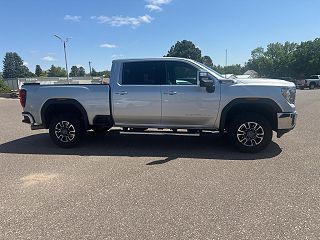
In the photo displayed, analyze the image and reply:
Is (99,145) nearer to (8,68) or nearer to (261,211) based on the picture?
(261,211)

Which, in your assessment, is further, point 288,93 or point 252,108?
point 252,108

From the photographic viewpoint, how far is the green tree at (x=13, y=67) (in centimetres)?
14088

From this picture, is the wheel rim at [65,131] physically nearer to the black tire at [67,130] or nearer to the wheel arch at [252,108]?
the black tire at [67,130]

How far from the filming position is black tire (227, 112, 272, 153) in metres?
6.38

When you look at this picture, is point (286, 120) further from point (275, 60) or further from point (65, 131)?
point (275, 60)

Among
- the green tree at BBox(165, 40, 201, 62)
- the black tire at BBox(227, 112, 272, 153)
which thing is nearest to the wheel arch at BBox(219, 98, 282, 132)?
the black tire at BBox(227, 112, 272, 153)

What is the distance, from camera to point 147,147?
281 inches

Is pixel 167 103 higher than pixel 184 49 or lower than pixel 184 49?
lower

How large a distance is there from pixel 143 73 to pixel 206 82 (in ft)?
4.83

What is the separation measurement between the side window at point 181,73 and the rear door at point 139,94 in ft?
0.51

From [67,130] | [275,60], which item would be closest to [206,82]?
[67,130]

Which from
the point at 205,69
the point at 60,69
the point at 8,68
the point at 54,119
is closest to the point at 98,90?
the point at 54,119

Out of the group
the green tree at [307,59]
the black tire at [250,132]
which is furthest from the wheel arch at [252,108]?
the green tree at [307,59]

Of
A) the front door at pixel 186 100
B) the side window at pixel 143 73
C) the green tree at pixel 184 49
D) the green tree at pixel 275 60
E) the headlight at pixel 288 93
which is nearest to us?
the headlight at pixel 288 93
